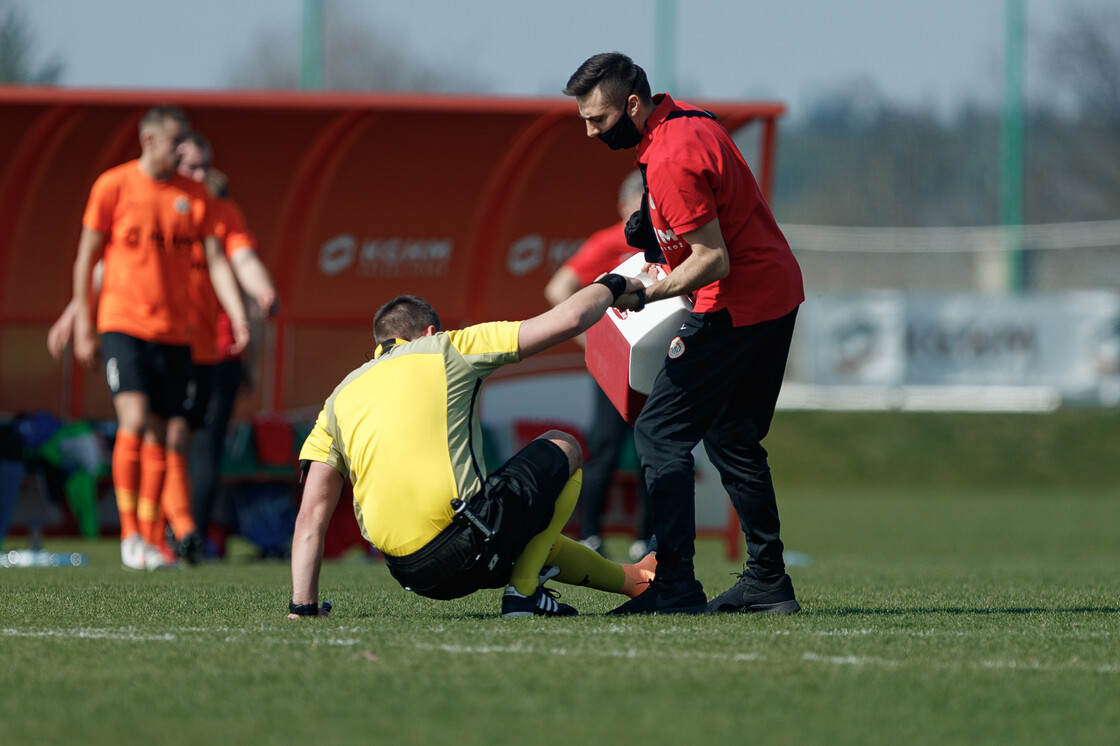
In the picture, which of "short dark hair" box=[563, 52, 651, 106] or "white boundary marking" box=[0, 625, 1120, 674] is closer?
"white boundary marking" box=[0, 625, 1120, 674]

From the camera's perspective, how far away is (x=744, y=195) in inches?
208

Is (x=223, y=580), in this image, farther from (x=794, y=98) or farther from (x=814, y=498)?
(x=794, y=98)

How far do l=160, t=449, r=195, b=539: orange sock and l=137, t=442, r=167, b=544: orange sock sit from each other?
0.16 ft

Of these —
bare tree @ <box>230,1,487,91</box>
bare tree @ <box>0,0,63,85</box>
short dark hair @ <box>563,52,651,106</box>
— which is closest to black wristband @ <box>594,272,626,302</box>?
short dark hair @ <box>563,52,651,106</box>

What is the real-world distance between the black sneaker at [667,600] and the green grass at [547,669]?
0.18 meters

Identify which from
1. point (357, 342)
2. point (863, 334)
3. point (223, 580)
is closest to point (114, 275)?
point (223, 580)

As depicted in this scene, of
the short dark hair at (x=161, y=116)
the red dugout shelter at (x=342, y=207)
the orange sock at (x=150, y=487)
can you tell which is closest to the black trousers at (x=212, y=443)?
the orange sock at (x=150, y=487)

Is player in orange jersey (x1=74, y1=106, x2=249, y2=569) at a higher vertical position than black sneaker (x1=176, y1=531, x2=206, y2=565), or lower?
higher

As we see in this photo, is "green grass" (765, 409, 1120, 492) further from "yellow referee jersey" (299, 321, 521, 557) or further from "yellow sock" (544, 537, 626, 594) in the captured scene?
"yellow referee jersey" (299, 321, 521, 557)

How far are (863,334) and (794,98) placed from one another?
8193mm

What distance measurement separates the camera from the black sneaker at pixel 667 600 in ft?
17.4

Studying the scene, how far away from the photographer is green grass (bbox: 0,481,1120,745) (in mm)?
3312

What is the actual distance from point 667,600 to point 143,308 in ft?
12.9

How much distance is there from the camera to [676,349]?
5.28 m
